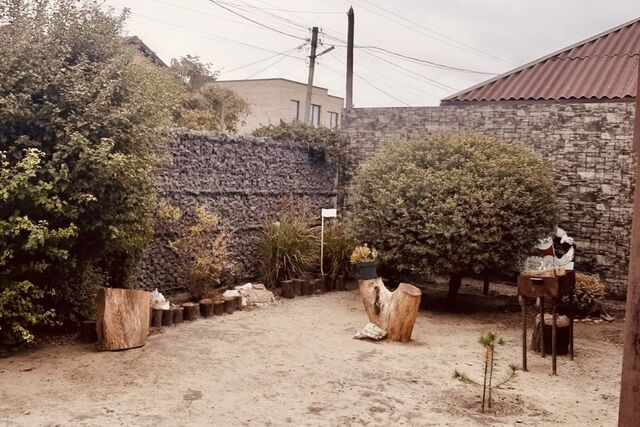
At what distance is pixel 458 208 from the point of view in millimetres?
8703

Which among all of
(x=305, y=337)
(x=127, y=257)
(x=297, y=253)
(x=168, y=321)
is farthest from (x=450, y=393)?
(x=297, y=253)

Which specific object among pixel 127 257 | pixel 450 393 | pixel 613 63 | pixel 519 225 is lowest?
pixel 450 393

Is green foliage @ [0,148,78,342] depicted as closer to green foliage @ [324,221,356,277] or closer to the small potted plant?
the small potted plant

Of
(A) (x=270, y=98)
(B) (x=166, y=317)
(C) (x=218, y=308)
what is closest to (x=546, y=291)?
(C) (x=218, y=308)

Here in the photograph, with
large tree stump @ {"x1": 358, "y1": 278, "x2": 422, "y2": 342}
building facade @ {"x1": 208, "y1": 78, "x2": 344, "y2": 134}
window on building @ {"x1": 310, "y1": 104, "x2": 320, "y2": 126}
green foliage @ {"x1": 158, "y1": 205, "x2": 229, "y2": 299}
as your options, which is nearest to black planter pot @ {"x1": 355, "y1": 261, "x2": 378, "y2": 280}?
large tree stump @ {"x1": 358, "y1": 278, "x2": 422, "y2": 342}

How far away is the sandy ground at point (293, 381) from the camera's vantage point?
16.2 feet

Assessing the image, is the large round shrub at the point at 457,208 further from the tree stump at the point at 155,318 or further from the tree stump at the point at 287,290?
the tree stump at the point at 155,318

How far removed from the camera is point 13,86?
6.32 meters

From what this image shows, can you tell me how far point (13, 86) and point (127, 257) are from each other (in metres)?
2.50

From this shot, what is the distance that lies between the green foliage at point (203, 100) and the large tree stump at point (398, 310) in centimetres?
987

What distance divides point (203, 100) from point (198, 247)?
12.5 meters

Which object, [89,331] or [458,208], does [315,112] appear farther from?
[89,331]

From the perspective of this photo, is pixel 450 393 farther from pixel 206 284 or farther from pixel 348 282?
pixel 348 282

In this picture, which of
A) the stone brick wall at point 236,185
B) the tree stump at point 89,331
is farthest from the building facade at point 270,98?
the tree stump at point 89,331
